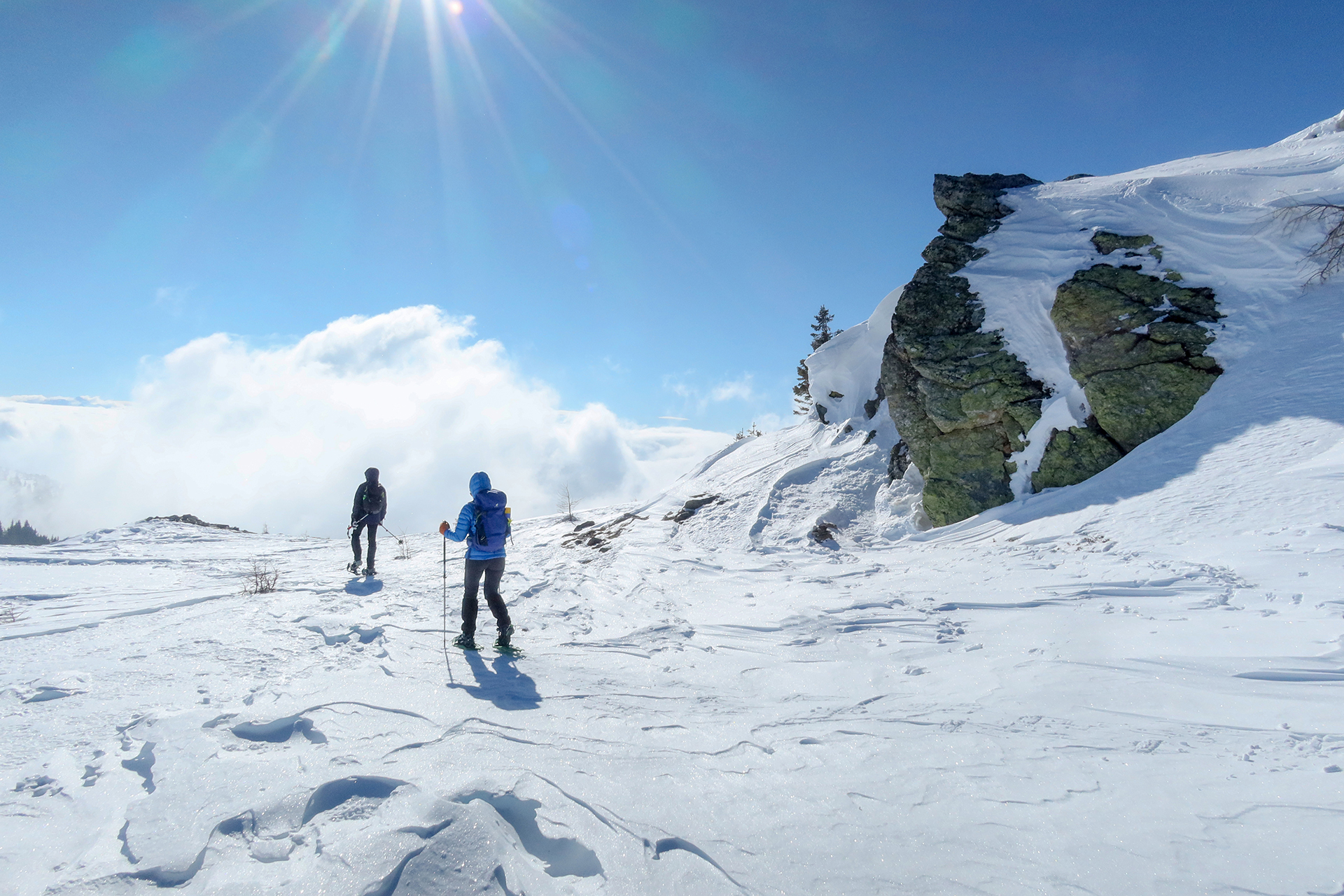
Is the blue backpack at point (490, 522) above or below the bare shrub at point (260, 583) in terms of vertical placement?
above

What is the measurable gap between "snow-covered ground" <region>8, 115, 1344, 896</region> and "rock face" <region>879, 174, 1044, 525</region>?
5.90ft

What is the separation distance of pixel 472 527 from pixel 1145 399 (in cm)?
1119

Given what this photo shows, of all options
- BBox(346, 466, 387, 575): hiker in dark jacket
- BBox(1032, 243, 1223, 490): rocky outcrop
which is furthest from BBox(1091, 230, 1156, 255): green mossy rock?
BBox(346, 466, 387, 575): hiker in dark jacket

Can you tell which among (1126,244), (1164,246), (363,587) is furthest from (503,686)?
(1164,246)

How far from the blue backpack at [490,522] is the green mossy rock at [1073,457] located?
30.6 ft

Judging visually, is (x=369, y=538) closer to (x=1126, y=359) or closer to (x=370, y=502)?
(x=370, y=502)

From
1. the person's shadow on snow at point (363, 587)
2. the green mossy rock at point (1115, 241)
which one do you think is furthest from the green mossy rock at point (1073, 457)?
the person's shadow on snow at point (363, 587)

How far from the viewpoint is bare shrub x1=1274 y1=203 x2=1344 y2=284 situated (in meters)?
10.4

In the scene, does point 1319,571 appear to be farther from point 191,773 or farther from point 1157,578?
point 191,773

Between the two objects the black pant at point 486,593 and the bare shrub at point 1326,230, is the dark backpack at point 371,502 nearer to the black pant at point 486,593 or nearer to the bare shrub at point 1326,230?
the black pant at point 486,593

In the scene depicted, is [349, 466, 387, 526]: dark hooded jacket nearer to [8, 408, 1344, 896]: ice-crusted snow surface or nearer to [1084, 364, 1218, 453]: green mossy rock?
[8, 408, 1344, 896]: ice-crusted snow surface

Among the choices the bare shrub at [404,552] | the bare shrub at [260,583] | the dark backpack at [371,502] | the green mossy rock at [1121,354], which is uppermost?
the green mossy rock at [1121,354]

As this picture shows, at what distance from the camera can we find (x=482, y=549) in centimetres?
668

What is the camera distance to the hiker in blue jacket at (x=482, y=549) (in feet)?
21.4
